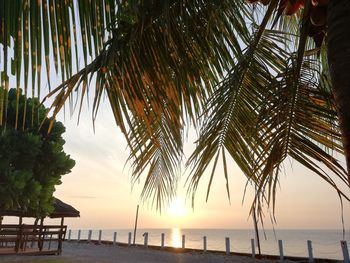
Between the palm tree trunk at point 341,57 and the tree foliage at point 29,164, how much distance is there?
14003 mm

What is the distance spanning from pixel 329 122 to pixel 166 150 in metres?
1.72

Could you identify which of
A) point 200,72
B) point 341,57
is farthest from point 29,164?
point 341,57

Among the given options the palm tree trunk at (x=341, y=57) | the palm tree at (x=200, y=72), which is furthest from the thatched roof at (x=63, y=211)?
the palm tree trunk at (x=341, y=57)

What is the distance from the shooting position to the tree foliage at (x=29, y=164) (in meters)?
15.3

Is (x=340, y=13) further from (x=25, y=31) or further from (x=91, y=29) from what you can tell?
(x=25, y=31)

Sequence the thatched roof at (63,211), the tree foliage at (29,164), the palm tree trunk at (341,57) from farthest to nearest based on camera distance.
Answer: the thatched roof at (63,211) → the tree foliage at (29,164) → the palm tree trunk at (341,57)

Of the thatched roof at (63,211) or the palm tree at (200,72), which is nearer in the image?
the palm tree at (200,72)

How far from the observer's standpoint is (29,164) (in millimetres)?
16500

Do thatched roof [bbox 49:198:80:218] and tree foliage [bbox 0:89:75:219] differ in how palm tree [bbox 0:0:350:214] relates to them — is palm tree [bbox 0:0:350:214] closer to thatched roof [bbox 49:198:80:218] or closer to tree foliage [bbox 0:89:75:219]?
tree foliage [bbox 0:89:75:219]

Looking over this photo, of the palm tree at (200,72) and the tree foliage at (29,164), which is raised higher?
the tree foliage at (29,164)

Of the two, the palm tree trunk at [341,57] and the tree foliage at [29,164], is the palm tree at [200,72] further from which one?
the tree foliage at [29,164]

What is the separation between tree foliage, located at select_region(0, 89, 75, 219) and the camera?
15.3 meters

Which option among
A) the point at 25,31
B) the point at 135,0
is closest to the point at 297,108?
the point at 135,0

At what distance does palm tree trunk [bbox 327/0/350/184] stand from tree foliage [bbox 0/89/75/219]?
14.0 m
